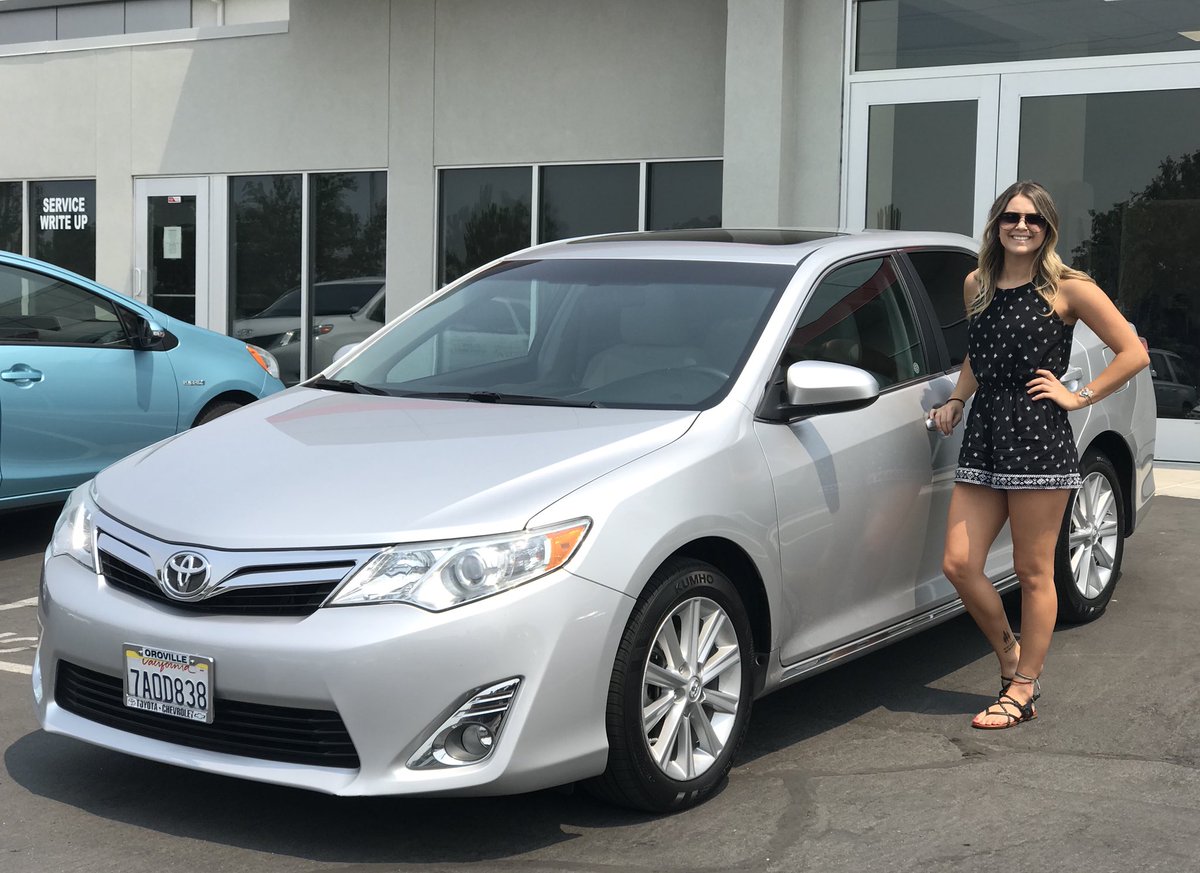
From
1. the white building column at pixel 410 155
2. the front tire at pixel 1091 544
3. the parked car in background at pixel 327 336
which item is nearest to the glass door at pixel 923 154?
the white building column at pixel 410 155

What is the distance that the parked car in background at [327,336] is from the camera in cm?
1627

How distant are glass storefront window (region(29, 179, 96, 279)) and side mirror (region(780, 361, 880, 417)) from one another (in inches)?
595

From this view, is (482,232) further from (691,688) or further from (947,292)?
(691,688)

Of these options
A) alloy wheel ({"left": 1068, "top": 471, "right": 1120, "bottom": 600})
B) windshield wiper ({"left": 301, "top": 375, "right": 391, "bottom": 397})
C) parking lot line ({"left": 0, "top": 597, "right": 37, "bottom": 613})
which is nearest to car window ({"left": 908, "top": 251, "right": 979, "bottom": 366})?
alloy wheel ({"left": 1068, "top": 471, "right": 1120, "bottom": 600})

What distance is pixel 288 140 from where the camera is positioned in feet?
54.3

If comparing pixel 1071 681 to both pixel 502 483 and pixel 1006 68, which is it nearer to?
pixel 502 483

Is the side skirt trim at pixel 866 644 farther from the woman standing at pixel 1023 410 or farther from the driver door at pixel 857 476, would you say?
the woman standing at pixel 1023 410

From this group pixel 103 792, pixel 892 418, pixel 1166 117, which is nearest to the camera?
pixel 103 792

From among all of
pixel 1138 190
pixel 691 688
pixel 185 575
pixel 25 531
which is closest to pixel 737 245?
pixel 691 688

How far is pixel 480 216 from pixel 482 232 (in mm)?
168

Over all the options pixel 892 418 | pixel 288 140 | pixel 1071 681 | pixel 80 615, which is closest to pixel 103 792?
pixel 80 615

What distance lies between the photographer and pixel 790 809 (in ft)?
14.1

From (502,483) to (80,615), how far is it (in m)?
1.19

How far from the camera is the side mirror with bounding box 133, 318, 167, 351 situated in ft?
28.1
